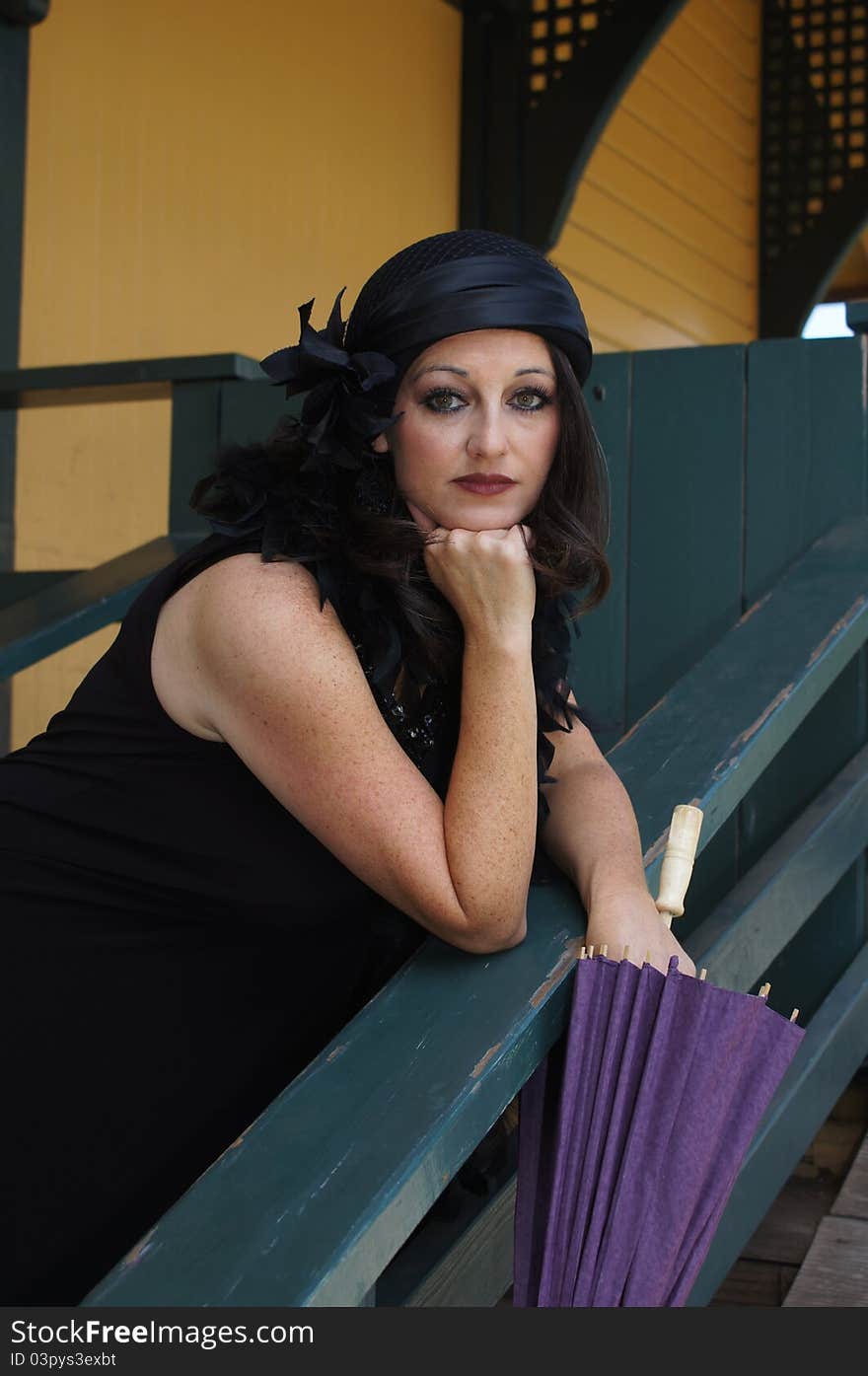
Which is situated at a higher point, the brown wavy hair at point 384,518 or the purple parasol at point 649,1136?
the brown wavy hair at point 384,518

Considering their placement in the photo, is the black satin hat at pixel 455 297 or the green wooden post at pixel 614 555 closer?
the black satin hat at pixel 455 297

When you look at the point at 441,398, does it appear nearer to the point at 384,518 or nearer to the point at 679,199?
the point at 384,518

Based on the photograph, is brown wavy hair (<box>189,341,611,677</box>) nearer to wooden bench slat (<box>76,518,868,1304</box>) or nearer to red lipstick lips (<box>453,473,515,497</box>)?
red lipstick lips (<box>453,473,515,497</box>)

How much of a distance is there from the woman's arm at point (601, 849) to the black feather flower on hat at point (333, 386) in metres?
0.42

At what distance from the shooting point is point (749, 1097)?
125 centimetres

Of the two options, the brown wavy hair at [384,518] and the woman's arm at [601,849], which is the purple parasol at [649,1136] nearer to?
the woman's arm at [601,849]

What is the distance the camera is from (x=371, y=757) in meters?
1.39

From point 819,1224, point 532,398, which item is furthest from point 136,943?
point 819,1224

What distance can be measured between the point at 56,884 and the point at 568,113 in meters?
4.54

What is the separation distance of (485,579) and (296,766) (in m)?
0.27

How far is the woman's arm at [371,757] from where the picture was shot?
137 centimetres

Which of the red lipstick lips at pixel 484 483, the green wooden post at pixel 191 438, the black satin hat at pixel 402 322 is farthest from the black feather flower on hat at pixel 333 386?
the green wooden post at pixel 191 438

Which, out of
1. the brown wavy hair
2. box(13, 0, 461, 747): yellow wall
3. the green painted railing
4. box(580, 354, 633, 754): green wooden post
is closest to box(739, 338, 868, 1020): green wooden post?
the green painted railing

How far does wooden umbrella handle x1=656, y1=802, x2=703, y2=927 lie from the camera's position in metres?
1.48
